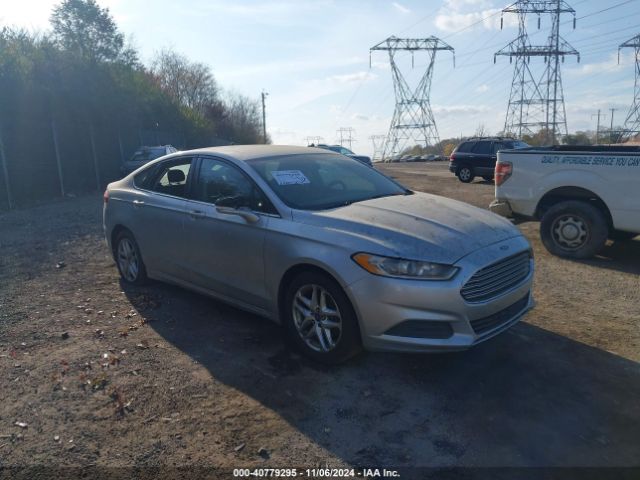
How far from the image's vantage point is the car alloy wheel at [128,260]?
19.5 ft

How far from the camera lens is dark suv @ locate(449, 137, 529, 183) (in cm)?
1978

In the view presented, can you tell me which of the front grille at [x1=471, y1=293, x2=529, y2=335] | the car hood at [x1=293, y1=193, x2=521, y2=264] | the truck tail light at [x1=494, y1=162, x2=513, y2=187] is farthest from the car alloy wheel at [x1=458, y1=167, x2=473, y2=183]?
the front grille at [x1=471, y1=293, x2=529, y2=335]

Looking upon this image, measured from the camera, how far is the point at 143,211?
18.5ft

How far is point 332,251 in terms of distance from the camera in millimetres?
3750

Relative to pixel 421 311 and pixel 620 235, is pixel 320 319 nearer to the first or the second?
pixel 421 311

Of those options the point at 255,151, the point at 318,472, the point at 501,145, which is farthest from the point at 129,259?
the point at 501,145

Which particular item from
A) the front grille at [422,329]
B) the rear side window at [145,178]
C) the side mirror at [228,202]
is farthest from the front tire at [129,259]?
the front grille at [422,329]

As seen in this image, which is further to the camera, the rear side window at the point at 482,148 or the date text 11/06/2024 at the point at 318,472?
the rear side window at the point at 482,148

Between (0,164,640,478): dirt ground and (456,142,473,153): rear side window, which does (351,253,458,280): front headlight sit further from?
(456,142,473,153): rear side window

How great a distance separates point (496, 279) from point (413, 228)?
28.1 inches

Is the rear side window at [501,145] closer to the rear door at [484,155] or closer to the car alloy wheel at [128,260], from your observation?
the rear door at [484,155]

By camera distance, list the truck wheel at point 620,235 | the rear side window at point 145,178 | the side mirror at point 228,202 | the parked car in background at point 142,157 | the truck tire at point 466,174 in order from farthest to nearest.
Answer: the parked car in background at point 142,157 → the truck tire at point 466,174 → the truck wheel at point 620,235 → the rear side window at point 145,178 → the side mirror at point 228,202

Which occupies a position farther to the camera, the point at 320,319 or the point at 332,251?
the point at 320,319

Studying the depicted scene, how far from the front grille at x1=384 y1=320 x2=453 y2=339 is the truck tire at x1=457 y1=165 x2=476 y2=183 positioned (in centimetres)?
1789
